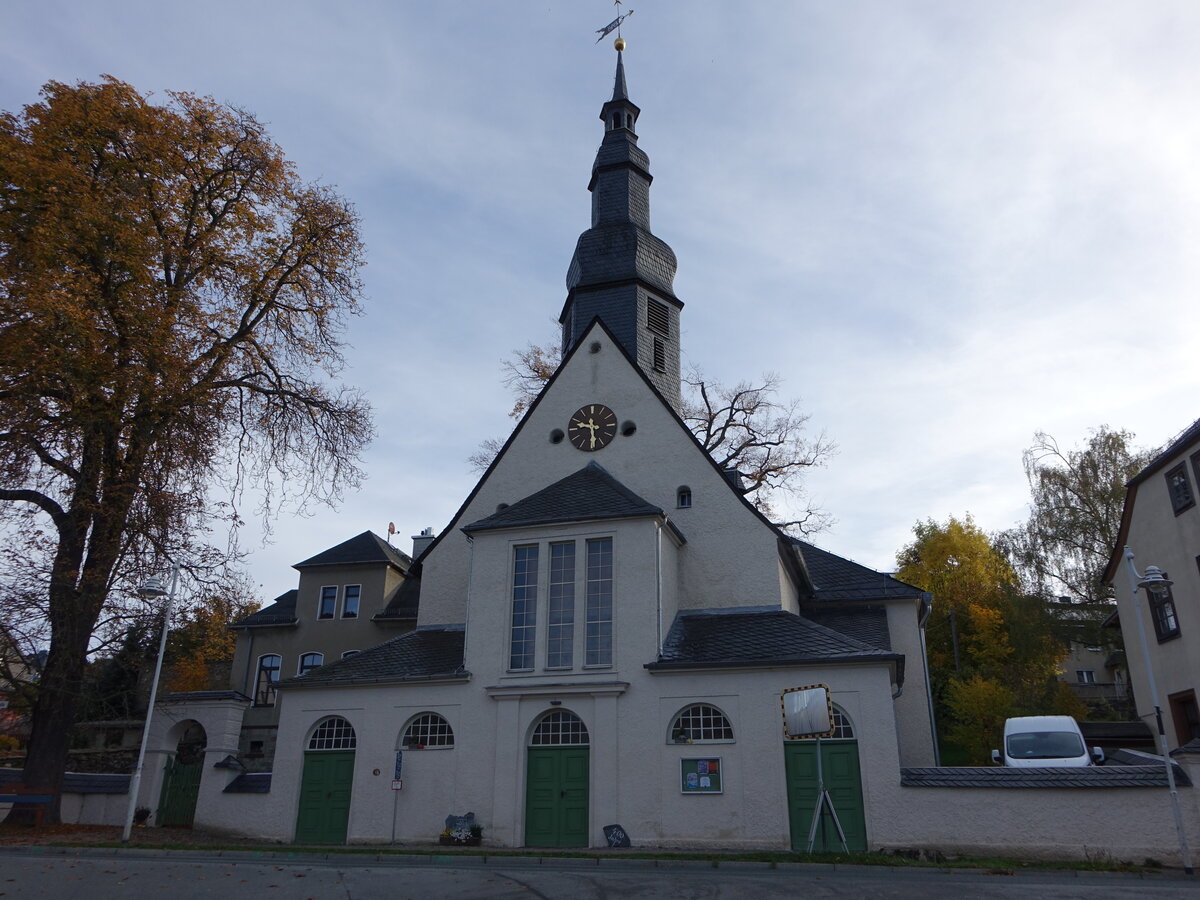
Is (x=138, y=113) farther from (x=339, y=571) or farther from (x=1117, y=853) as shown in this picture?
(x=1117, y=853)

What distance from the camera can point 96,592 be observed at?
19781 millimetres

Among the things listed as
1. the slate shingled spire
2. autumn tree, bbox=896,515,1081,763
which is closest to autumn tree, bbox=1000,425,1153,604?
autumn tree, bbox=896,515,1081,763

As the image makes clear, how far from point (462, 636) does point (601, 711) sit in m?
5.20

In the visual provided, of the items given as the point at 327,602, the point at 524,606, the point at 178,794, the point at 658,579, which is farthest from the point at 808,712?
the point at 327,602

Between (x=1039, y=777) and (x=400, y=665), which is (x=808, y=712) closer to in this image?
(x=1039, y=777)

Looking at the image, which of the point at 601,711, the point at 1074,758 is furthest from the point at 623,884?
the point at 1074,758

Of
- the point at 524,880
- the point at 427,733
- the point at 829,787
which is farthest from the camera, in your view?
the point at 427,733

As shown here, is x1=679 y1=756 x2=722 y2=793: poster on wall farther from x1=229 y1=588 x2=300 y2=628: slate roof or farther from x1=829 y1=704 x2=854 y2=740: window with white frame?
x1=229 y1=588 x2=300 y2=628: slate roof

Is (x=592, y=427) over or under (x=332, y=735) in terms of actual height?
over

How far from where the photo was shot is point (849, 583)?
28.3 m

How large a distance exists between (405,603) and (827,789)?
1479 cm

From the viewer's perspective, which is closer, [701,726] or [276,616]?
[701,726]

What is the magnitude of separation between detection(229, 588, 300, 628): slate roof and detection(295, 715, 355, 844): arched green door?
16593 mm

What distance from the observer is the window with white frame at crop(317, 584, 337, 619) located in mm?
38188
